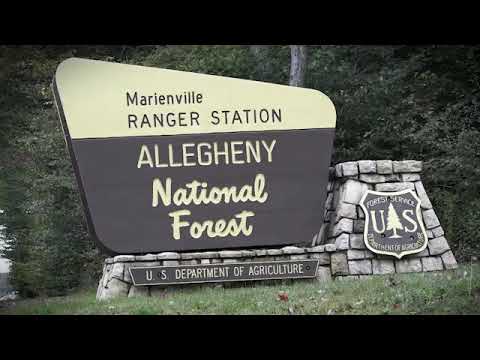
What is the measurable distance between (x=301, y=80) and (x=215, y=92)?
6.47 m

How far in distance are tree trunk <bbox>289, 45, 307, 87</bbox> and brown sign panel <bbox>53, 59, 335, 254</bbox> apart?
5962mm

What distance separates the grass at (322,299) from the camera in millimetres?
10484

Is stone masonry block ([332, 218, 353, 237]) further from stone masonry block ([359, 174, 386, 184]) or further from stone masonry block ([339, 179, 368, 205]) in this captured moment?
stone masonry block ([359, 174, 386, 184])

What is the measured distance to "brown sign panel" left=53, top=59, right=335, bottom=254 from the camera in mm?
13055

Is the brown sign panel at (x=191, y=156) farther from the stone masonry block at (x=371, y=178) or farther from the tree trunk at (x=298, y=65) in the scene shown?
the tree trunk at (x=298, y=65)

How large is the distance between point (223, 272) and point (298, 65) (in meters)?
7.87

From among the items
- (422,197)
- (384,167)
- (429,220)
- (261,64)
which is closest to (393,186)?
(384,167)

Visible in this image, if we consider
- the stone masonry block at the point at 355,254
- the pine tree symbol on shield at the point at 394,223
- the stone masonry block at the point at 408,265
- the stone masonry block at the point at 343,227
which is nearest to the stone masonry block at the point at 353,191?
the stone masonry block at the point at 343,227

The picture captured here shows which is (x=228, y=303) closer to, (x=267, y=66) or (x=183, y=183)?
(x=183, y=183)

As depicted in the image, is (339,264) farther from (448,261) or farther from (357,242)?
(448,261)

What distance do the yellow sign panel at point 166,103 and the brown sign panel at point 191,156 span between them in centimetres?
1

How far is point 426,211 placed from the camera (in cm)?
1377

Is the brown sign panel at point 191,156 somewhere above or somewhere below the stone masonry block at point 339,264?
above

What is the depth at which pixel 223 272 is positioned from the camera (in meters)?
12.7
